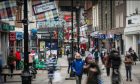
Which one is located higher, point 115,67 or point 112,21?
point 112,21

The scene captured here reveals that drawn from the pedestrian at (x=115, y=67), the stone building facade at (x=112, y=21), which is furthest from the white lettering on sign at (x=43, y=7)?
the stone building facade at (x=112, y=21)

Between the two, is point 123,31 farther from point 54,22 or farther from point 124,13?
point 54,22

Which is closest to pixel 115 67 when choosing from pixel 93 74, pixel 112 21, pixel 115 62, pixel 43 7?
pixel 115 62

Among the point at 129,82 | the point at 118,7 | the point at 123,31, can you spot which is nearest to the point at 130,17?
the point at 123,31

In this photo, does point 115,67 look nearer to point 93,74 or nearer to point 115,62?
point 115,62

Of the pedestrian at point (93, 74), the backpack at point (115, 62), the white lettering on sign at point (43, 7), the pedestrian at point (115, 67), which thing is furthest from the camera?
the white lettering on sign at point (43, 7)

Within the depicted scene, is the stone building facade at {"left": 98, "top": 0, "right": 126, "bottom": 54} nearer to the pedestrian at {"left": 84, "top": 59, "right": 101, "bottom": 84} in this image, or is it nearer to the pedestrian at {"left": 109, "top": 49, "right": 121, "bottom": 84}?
the pedestrian at {"left": 109, "top": 49, "right": 121, "bottom": 84}

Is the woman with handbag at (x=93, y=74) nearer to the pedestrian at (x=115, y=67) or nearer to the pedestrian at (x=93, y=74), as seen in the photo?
the pedestrian at (x=93, y=74)

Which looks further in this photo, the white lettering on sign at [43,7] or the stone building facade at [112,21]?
the stone building facade at [112,21]

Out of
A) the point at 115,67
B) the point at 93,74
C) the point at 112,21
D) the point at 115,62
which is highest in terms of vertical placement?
the point at 112,21

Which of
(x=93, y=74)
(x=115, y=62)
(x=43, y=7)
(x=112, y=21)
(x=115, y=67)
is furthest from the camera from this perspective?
(x=112, y=21)

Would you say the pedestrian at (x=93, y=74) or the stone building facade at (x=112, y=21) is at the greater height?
the stone building facade at (x=112, y=21)

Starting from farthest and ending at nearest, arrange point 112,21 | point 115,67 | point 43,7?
point 112,21, point 43,7, point 115,67

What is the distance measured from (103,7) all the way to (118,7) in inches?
704
